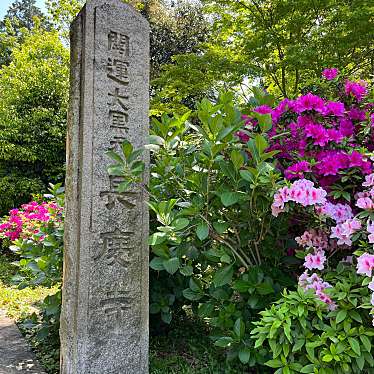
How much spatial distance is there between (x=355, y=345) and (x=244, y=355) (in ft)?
2.06

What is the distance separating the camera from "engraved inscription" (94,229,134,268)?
84.0 inches

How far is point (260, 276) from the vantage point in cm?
208

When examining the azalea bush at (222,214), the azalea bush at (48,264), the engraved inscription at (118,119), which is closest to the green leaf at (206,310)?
the azalea bush at (222,214)

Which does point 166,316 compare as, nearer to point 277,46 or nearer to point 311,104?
point 311,104

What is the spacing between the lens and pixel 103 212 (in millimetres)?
2129

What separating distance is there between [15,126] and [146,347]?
5836 mm

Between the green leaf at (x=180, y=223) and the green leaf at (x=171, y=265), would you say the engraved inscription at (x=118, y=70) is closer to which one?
the green leaf at (x=180, y=223)

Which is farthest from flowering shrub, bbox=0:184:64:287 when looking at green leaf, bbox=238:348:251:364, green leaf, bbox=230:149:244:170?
green leaf, bbox=230:149:244:170

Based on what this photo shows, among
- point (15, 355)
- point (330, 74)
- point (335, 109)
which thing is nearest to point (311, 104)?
point (335, 109)

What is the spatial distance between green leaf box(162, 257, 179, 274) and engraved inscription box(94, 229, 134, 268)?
216mm

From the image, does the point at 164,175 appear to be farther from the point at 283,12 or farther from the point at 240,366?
the point at 283,12

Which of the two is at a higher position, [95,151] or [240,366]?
[95,151]

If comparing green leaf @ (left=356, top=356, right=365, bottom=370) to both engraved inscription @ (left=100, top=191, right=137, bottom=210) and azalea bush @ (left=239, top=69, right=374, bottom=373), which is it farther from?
engraved inscription @ (left=100, top=191, right=137, bottom=210)

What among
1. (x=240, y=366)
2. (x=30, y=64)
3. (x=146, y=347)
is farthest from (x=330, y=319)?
(x=30, y=64)
